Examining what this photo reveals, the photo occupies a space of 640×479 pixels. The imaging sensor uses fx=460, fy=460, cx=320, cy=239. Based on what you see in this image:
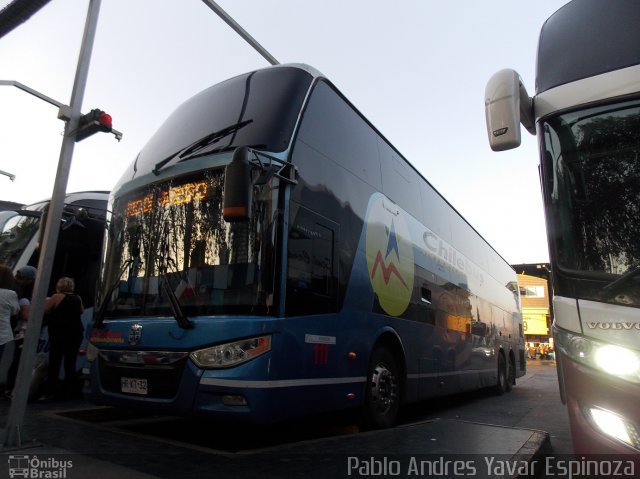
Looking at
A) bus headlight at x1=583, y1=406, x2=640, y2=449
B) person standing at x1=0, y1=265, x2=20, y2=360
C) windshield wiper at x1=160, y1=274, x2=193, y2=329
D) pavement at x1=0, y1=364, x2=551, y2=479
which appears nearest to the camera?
bus headlight at x1=583, y1=406, x2=640, y2=449

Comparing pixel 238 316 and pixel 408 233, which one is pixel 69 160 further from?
pixel 408 233

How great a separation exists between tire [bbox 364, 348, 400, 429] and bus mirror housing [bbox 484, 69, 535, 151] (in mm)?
3192

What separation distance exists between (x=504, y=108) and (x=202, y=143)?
10.2 ft

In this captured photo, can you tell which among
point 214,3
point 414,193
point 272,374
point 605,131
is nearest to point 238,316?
point 272,374

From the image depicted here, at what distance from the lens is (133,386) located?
4512 mm

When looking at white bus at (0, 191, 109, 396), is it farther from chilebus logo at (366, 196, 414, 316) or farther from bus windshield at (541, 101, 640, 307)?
bus windshield at (541, 101, 640, 307)

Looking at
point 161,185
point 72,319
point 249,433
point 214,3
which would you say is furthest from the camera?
point 214,3

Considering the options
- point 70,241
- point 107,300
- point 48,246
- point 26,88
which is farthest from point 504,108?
point 26,88

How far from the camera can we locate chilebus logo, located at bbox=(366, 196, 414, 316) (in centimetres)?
604

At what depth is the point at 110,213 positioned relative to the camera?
18.5ft

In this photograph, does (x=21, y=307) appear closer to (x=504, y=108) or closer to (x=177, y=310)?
(x=177, y=310)

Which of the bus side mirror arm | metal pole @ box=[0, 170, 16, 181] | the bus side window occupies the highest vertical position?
metal pole @ box=[0, 170, 16, 181]

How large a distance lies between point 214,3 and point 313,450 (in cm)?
660

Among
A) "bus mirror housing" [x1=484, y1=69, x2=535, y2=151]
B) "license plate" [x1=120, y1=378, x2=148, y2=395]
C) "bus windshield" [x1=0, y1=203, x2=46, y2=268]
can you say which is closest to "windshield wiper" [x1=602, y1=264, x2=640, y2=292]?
"bus mirror housing" [x1=484, y1=69, x2=535, y2=151]
